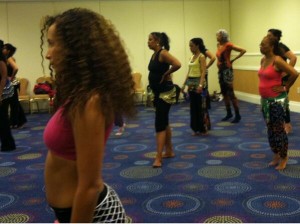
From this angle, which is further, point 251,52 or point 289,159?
point 251,52

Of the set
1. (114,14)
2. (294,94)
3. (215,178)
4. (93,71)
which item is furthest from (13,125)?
(93,71)

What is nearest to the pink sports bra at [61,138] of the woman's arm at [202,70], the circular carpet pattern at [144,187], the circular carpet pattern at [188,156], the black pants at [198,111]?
the circular carpet pattern at [144,187]

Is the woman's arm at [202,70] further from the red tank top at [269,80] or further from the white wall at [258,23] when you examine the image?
the white wall at [258,23]

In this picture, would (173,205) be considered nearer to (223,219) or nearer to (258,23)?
(223,219)

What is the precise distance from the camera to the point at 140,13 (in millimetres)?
8891

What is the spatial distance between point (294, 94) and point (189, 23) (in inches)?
135

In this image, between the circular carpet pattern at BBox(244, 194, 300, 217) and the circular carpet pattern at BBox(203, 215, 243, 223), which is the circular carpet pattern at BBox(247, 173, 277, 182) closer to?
the circular carpet pattern at BBox(244, 194, 300, 217)

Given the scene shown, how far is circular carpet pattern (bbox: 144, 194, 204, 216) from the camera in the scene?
8.97ft

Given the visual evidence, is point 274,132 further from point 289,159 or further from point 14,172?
point 14,172

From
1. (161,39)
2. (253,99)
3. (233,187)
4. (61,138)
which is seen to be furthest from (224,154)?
(253,99)

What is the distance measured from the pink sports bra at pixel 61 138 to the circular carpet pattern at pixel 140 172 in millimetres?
2515

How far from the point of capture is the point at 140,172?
3723mm

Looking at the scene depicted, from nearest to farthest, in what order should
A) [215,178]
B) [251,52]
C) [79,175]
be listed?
[79,175]
[215,178]
[251,52]

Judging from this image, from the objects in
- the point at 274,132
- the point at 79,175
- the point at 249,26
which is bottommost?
the point at 274,132
